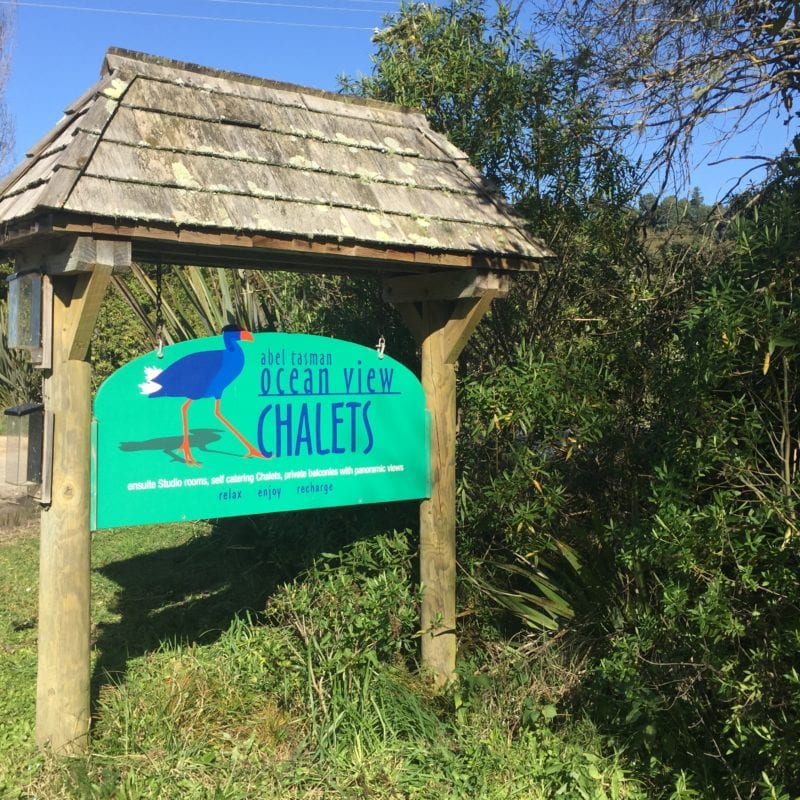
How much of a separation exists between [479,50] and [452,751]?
4546mm

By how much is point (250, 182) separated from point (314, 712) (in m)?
2.67

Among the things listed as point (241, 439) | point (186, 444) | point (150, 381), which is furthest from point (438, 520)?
point (150, 381)

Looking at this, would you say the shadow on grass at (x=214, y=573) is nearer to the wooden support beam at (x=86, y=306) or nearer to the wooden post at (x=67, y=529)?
the wooden post at (x=67, y=529)

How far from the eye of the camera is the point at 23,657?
5426 millimetres

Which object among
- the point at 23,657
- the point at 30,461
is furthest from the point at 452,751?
the point at 23,657

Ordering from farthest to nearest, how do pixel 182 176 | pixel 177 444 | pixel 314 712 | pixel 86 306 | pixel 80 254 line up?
pixel 314 712 → pixel 177 444 → pixel 182 176 → pixel 86 306 → pixel 80 254

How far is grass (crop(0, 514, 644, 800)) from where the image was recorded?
392cm

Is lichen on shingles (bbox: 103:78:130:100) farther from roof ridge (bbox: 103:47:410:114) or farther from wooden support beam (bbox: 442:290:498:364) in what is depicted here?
wooden support beam (bbox: 442:290:498:364)

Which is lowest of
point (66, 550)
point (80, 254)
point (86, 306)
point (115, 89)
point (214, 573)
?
point (214, 573)

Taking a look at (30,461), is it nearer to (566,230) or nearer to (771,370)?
(771,370)

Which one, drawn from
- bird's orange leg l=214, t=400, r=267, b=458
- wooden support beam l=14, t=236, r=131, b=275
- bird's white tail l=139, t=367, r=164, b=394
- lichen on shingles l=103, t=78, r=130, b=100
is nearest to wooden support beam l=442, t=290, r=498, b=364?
bird's orange leg l=214, t=400, r=267, b=458

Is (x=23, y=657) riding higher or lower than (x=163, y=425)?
lower

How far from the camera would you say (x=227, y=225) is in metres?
3.77

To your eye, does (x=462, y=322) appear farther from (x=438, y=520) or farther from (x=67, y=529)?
(x=67, y=529)
